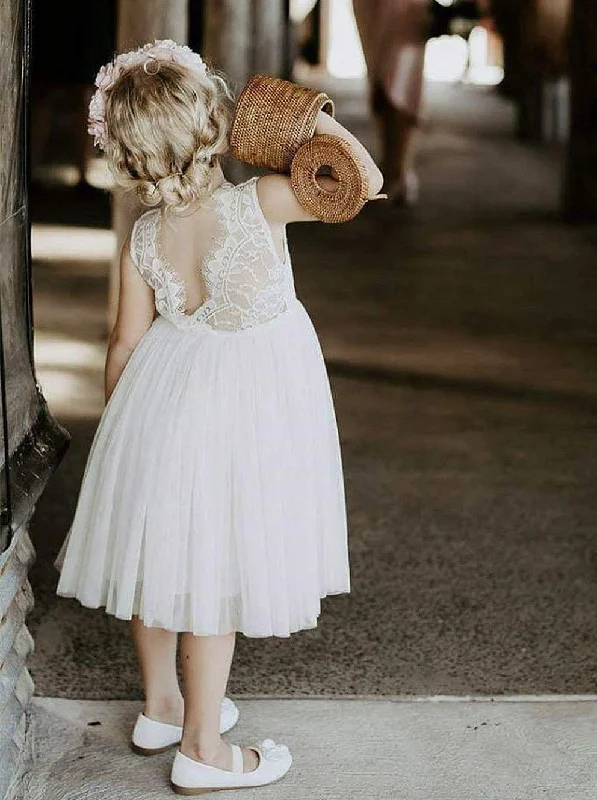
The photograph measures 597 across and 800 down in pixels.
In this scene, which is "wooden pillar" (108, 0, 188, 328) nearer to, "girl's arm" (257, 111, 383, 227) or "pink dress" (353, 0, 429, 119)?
"girl's arm" (257, 111, 383, 227)

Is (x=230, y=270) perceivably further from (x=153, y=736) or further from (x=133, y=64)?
(x=153, y=736)

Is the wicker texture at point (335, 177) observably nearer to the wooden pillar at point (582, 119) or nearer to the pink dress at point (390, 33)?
the wooden pillar at point (582, 119)

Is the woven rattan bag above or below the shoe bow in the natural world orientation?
above

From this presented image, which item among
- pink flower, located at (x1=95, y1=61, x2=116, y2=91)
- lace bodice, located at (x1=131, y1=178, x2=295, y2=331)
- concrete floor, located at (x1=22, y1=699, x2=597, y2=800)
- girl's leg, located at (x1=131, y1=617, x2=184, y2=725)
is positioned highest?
pink flower, located at (x1=95, y1=61, x2=116, y2=91)

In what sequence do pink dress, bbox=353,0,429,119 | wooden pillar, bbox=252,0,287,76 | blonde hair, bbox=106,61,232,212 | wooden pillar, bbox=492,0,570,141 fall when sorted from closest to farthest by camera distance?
blonde hair, bbox=106,61,232,212 < wooden pillar, bbox=252,0,287,76 < pink dress, bbox=353,0,429,119 < wooden pillar, bbox=492,0,570,141

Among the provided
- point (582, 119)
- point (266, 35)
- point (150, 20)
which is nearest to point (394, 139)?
point (582, 119)

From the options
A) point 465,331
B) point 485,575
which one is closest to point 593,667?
point 485,575

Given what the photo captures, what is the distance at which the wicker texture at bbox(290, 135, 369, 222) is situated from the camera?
2254 millimetres

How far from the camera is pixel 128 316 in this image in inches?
97.1

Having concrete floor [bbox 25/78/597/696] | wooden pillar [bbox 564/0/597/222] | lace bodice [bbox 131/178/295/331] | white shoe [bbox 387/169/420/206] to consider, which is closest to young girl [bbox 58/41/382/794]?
lace bodice [bbox 131/178/295/331]

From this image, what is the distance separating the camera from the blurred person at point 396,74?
30.2 feet

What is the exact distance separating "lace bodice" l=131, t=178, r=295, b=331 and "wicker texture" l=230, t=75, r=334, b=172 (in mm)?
68

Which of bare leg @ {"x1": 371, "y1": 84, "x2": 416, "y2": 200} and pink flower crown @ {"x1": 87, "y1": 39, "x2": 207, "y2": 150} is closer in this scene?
pink flower crown @ {"x1": 87, "y1": 39, "x2": 207, "y2": 150}

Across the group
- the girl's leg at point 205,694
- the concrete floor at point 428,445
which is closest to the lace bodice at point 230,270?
the girl's leg at point 205,694
